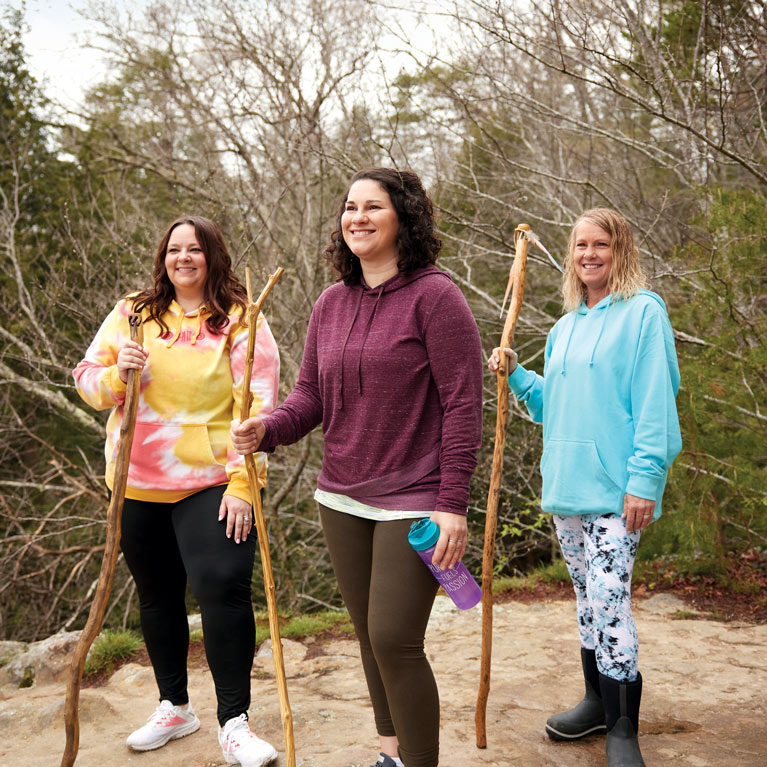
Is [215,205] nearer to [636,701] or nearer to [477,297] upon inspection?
[477,297]

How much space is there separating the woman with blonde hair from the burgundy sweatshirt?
0.57 metres

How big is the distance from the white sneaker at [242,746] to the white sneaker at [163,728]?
15.3 inches

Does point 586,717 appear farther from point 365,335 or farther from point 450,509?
point 365,335

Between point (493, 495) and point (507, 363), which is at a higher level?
point (507, 363)

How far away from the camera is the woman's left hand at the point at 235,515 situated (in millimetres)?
2668

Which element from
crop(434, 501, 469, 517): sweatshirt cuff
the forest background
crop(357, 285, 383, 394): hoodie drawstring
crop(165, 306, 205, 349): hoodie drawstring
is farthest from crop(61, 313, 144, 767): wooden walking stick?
the forest background

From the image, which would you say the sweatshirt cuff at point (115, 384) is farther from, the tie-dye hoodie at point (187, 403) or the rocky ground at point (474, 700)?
the rocky ground at point (474, 700)

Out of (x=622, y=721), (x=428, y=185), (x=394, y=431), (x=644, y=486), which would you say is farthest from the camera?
(x=428, y=185)

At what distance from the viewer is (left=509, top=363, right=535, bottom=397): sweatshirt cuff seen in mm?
3010

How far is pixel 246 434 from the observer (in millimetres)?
2350

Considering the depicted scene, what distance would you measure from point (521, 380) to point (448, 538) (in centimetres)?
109

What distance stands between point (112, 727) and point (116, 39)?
916cm

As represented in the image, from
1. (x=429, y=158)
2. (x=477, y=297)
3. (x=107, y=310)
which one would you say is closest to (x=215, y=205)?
(x=107, y=310)

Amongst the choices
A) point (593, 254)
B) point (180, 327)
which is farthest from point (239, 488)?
point (593, 254)
